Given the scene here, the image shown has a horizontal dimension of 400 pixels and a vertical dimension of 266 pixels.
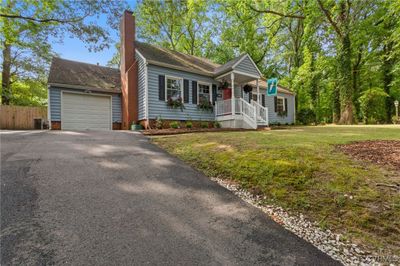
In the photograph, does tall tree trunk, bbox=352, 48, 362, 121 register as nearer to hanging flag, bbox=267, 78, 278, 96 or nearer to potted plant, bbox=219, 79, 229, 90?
hanging flag, bbox=267, 78, 278, 96

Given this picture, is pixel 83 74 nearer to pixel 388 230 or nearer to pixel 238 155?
pixel 238 155

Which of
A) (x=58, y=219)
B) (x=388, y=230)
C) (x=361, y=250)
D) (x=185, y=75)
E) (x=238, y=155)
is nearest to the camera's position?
(x=361, y=250)

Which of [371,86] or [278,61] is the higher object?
[278,61]

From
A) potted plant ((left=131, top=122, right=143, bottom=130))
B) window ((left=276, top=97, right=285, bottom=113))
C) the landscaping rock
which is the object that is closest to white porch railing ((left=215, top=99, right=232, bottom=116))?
potted plant ((left=131, top=122, right=143, bottom=130))

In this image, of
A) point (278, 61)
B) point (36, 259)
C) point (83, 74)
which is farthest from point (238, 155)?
point (278, 61)

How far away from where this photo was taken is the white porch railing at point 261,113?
12913 millimetres

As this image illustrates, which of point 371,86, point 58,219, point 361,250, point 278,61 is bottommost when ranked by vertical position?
point 361,250

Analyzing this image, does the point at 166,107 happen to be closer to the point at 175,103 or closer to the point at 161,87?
the point at 175,103

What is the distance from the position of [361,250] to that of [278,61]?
27062 mm

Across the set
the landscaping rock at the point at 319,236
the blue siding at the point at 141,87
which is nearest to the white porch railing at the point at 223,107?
the blue siding at the point at 141,87

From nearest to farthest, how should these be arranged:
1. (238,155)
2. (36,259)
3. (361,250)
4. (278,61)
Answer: (36,259) → (361,250) → (238,155) → (278,61)

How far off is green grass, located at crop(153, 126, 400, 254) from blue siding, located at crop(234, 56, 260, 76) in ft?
28.4

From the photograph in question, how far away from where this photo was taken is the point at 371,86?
23.1 meters

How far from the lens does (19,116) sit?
48.1ft
